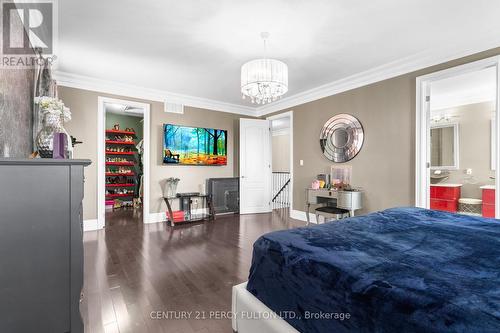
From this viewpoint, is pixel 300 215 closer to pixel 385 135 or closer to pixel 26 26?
pixel 385 135

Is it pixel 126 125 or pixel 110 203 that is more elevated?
pixel 126 125

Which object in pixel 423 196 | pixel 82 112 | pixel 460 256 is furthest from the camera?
pixel 82 112

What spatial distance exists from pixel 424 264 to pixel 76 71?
4.95m

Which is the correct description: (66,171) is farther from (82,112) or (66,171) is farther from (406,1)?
(82,112)

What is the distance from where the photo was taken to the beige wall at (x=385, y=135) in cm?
350

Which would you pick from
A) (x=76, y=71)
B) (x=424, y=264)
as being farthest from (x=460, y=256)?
(x=76, y=71)

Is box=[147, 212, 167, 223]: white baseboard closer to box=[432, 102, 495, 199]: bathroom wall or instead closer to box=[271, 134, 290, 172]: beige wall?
box=[271, 134, 290, 172]: beige wall

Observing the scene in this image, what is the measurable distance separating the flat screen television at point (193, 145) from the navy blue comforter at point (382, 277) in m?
3.97

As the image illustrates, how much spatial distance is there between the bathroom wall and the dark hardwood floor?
4262 mm

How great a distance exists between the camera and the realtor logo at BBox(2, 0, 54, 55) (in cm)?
174

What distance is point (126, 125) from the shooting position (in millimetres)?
7180

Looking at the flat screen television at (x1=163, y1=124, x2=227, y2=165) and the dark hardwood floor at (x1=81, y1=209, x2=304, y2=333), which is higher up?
the flat screen television at (x1=163, y1=124, x2=227, y2=165)

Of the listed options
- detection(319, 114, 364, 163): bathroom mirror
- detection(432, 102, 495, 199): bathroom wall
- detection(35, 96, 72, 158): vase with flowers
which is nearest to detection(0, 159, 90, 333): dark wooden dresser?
detection(35, 96, 72, 158): vase with flowers

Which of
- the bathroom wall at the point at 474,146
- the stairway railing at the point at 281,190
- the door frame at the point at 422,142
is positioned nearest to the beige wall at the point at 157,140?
the stairway railing at the point at 281,190
